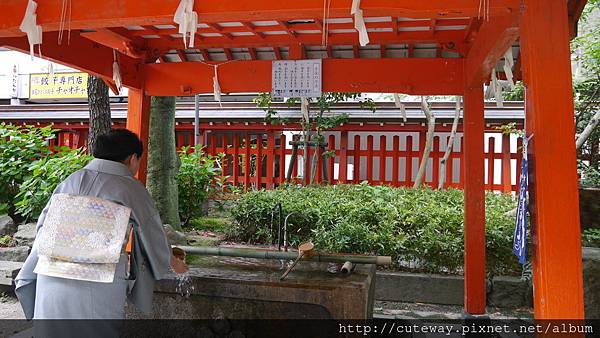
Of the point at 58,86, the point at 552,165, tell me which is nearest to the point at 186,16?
the point at 552,165

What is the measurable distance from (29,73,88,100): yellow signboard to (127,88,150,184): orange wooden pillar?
633 inches

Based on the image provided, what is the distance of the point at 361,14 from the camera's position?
2.92m

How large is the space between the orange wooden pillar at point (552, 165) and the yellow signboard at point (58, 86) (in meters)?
20.2

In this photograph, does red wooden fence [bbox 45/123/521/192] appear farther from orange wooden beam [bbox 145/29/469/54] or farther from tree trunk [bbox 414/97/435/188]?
orange wooden beam [bbox 145/29/469/54]

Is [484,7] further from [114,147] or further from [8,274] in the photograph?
[8,274]

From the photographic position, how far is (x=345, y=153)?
12.5 meters

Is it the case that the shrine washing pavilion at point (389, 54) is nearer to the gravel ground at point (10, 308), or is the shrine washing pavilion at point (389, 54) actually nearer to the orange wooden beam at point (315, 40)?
the orange wooden beam at point (315, 40)

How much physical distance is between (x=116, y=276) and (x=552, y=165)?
2.67 metres

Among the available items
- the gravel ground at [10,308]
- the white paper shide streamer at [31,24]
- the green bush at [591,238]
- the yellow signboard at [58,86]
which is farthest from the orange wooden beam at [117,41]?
the yellow signboard at [58,86]

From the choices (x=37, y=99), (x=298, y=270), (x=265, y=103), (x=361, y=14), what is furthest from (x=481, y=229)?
(x=37, y=99)

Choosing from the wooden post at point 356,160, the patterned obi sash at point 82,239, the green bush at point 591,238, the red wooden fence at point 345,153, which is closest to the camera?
the patterned obi sash at point 82,239

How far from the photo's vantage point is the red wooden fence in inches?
468

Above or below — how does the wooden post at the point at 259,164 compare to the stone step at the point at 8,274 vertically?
above

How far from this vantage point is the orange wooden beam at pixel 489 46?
10.2ft
